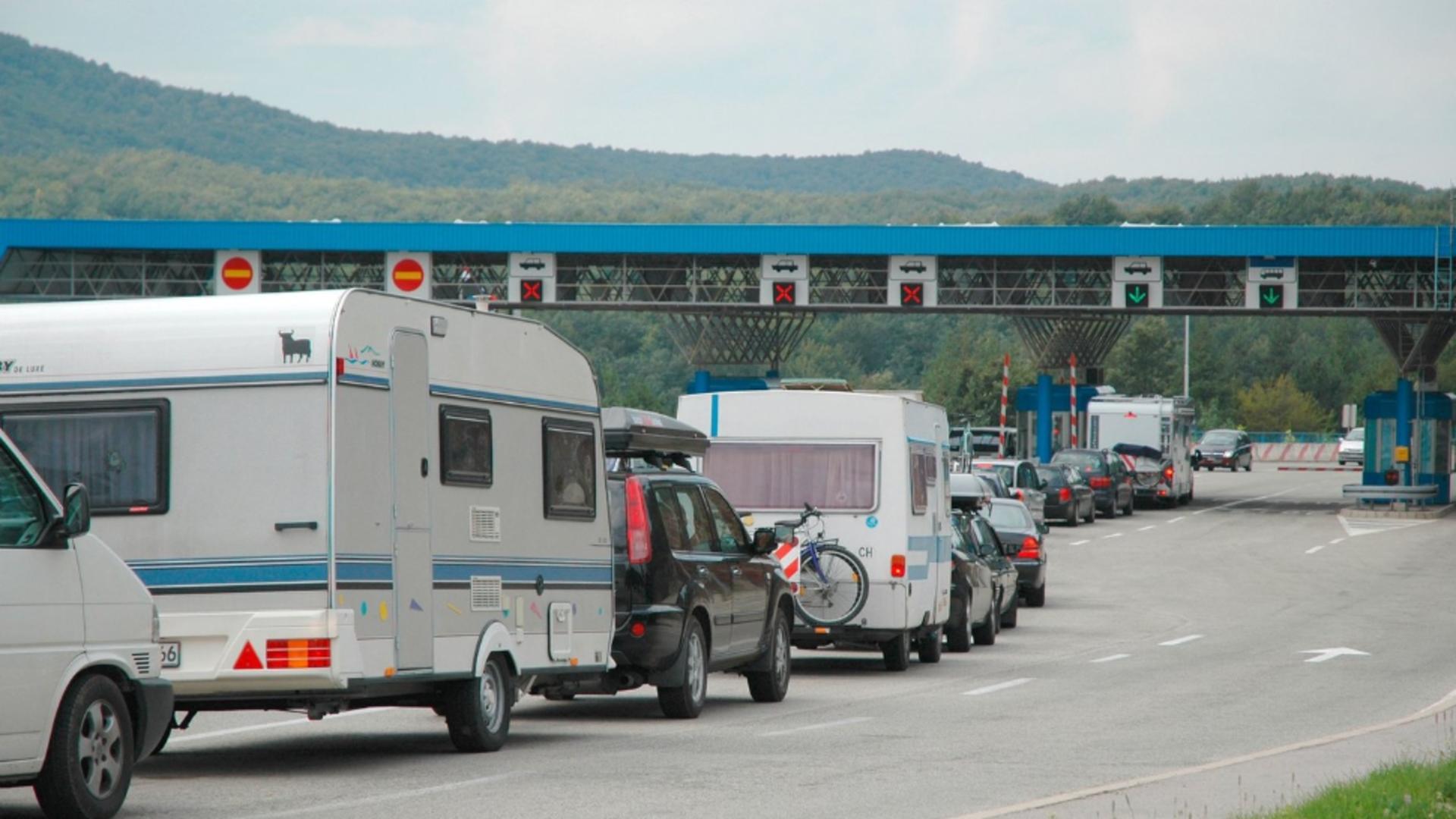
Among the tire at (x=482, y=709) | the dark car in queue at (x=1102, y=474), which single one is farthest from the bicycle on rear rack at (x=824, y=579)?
the dark car in queue at (x=1102, y=474)

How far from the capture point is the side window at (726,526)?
620 inches

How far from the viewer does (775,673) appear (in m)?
16.7

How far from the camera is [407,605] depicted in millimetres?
11609

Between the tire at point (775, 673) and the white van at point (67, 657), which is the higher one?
the white van at point (67, 657)

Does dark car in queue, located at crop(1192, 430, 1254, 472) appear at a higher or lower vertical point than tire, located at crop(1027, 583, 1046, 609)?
higher

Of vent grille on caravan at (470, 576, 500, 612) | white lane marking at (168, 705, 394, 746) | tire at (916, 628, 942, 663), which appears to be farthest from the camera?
tire at (916, 628, 942, 663)

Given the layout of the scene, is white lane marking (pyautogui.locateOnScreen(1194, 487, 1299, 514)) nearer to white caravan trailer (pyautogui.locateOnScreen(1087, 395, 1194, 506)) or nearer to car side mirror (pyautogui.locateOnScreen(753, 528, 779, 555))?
white caravan trailer (pyautogui.locateOnScreen(1087, 395, 1194, 506))

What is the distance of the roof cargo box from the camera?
15.4 meters

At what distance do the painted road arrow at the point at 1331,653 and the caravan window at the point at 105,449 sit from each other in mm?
13623

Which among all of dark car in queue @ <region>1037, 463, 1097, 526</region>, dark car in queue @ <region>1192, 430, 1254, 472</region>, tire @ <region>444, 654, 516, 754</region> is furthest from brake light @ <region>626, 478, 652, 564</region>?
dark car in queue @ <region>1192, 430, 1254, 472</region>

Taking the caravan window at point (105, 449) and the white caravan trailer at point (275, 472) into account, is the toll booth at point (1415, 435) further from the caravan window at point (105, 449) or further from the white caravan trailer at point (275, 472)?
the caravan window at point (105, 449)

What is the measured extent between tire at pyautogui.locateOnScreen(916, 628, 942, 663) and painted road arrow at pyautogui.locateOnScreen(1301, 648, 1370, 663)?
3.78 meters

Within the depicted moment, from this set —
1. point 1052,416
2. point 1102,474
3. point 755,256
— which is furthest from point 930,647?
point 1052,416

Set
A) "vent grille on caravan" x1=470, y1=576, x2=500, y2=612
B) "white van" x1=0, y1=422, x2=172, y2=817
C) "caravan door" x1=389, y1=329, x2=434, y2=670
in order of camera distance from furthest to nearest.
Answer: "vent grille on caravan" x1=470, y1=576, x2=500, y2=612
"caravan door" x1=389, y1=329, x2=434, y2=670
"white van" x1=0, y1=422, x2=172, y2=817
